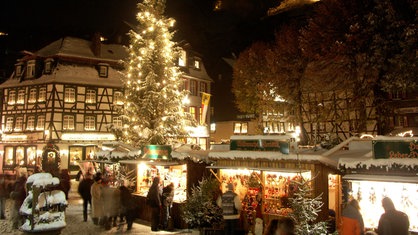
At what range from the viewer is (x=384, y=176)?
1000cm

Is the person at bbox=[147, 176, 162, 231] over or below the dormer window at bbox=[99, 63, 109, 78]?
below

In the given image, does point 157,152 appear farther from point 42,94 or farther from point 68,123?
point 42,94

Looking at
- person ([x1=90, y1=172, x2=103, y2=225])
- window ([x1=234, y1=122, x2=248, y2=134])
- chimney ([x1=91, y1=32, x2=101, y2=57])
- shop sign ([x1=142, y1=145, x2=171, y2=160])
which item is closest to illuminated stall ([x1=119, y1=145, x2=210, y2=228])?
shop sign ([x1=142, y1=145, x2=171, y2=160])

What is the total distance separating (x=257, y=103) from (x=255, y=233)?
2503 centimetres

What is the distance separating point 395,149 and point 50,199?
27.3ft

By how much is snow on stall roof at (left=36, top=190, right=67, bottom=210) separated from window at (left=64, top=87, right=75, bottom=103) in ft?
95.1

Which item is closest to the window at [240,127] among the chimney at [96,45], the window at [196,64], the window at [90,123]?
the window at [196,64]

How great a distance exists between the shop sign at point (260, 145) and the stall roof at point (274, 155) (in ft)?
0.48

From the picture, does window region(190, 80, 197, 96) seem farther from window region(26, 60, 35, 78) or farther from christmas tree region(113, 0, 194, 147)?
christmas tree region(113, 0, 194, 147)

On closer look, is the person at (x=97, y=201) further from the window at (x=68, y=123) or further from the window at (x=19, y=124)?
the window at (x=19, y=124)

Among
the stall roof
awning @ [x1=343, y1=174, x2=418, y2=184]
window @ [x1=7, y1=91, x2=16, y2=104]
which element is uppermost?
window @ [x1=7, y1=91, x2=16, y2=104]

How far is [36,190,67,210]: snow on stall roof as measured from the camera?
8.70m

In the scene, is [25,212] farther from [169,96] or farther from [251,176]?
[169,96]

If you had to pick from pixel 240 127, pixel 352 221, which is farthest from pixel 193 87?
pixel 352 221
